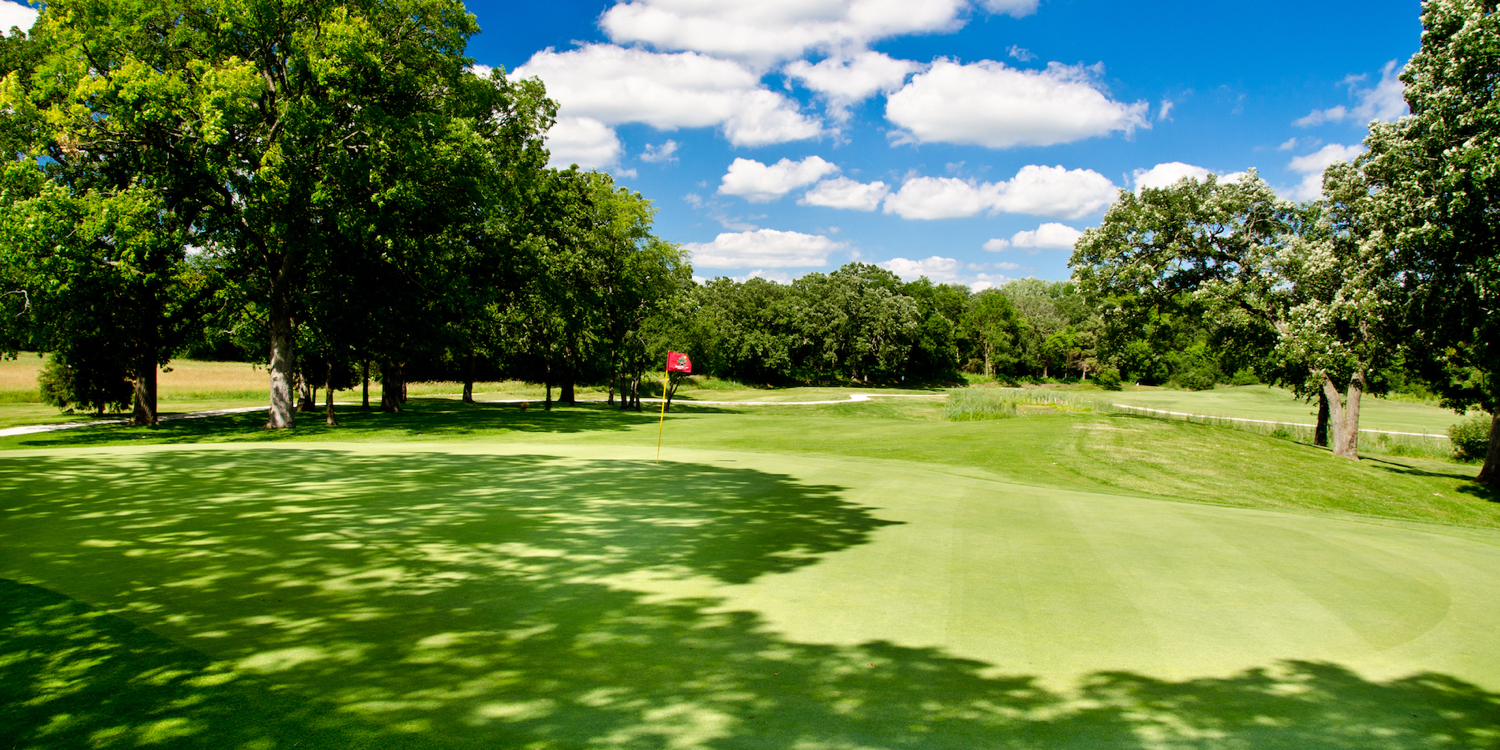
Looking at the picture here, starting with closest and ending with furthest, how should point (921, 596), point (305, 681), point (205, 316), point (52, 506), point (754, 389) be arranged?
1. point (305, 681)
2. point (921, 596)
3. point (52, 506)
4. point (205, 316)
5. point (754, 389)

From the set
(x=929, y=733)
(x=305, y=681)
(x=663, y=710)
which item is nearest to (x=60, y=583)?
(x=305, y=681)

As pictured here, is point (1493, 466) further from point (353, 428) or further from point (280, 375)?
point (280, 375)

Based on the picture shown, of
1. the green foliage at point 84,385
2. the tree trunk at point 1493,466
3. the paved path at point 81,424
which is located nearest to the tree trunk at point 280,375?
the paved path at point 81,424

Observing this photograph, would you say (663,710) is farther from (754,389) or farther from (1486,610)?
(754,389)

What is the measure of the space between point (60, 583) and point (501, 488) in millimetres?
5588

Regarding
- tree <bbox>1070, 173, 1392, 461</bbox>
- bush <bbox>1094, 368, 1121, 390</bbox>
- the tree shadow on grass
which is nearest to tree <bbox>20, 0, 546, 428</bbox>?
the tree shadow on grass

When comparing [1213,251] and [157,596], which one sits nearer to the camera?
[157,596]

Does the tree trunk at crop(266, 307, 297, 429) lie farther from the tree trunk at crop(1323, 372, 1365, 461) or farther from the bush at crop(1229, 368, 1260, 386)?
the bush at crop(1229, 368, 1260, 386)

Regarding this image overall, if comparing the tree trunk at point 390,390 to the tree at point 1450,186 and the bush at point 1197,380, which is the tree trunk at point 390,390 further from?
the bush at point 1197,380

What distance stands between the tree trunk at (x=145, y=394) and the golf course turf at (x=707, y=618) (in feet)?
53.1

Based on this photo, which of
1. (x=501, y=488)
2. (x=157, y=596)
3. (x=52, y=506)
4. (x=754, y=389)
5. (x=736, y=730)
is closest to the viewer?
(x=736, y=730)

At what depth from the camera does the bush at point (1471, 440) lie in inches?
1157

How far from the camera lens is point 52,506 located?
A: 8664 mm

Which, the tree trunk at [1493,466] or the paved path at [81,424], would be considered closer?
the tree trunk at [1493,466]
